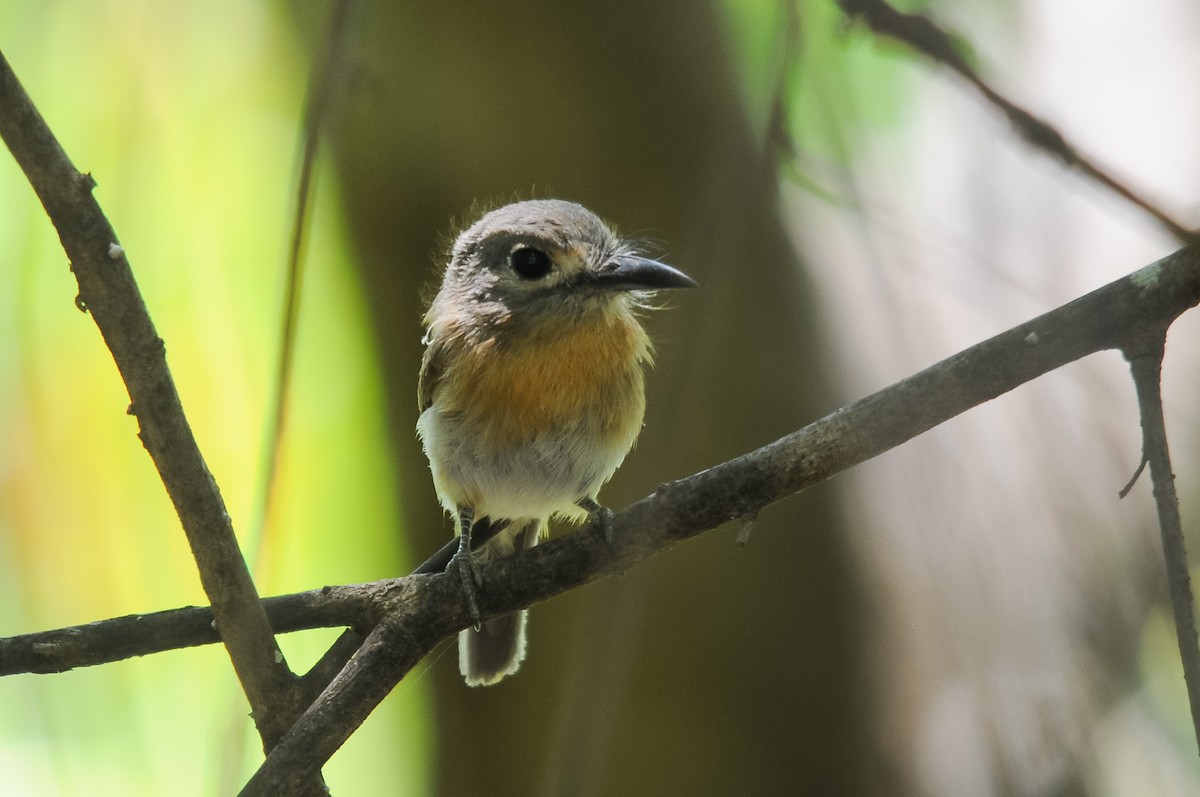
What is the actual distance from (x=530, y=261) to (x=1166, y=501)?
4.71ft

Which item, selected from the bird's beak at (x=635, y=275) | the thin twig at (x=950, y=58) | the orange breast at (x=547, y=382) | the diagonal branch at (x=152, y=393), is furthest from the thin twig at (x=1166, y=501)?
the diagonal branch at (x=152, y=393)

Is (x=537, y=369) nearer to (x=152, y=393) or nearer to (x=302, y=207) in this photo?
(x=302, y=207)

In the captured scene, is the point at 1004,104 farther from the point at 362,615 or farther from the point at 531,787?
the point at 531,787

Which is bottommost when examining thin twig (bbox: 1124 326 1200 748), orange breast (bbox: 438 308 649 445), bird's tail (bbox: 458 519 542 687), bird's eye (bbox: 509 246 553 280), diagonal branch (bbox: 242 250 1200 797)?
thin twig (bbox: 1124 326 1200 748)

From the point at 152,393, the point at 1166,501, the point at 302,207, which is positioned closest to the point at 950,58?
the point at 1166,501

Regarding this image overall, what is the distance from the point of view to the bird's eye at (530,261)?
2.32 meters

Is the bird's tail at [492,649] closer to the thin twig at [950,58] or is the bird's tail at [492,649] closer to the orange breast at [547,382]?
the orange breast at [547,382]

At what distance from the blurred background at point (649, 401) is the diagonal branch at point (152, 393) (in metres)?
0.44

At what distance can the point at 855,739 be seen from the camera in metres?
2.72

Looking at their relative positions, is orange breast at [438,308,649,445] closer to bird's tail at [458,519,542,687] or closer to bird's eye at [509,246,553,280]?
bird's eye at [509,246,553,280]

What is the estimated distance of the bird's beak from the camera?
2.07 m

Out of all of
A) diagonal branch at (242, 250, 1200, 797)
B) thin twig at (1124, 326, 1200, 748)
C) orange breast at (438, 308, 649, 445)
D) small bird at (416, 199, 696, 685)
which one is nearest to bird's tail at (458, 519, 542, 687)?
small bird at (416, 199, 696, 685)

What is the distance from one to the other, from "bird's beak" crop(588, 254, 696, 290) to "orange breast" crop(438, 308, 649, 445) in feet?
0.31

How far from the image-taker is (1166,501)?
129 centimetres
